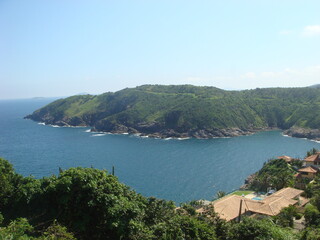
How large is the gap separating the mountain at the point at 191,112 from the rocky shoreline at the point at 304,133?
852mm

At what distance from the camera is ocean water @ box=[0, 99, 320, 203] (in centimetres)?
6507

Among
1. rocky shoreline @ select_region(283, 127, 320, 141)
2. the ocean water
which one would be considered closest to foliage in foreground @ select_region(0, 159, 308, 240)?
the ocean water

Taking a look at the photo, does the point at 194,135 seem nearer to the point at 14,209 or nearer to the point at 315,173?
the point at 315,173

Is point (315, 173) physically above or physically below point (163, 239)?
below

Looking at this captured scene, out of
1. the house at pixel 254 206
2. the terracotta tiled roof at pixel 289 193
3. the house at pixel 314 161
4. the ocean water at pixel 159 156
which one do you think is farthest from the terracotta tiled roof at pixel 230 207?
the house at pixel 314 161

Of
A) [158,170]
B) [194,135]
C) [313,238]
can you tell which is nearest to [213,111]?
[194,135]

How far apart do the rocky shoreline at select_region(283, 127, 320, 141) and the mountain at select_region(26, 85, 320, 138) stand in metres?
0.85

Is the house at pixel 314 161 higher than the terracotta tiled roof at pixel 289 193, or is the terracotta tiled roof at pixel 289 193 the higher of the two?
the house at pixel 314 161

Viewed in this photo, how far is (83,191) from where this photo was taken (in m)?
17.5

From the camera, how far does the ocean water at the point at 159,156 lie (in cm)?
6507

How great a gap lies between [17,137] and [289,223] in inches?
4741

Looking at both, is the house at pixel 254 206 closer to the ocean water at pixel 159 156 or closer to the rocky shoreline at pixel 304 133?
Answer: the ocean water at pixel 159 156

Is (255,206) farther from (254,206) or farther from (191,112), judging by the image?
(191,112)

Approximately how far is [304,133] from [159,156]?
2750 inches
